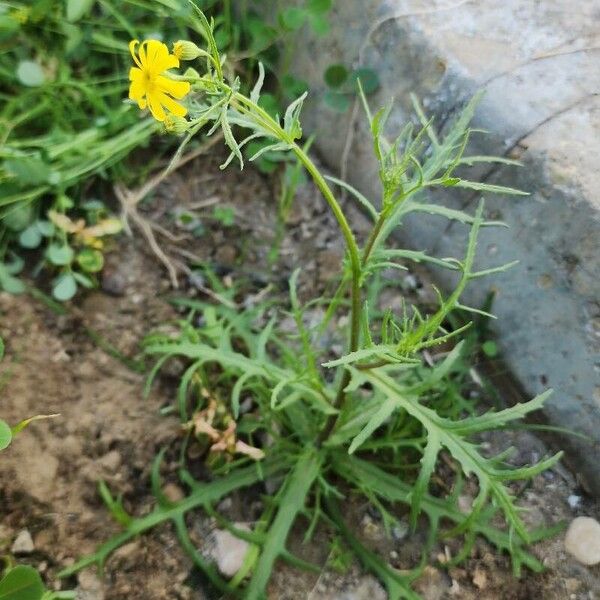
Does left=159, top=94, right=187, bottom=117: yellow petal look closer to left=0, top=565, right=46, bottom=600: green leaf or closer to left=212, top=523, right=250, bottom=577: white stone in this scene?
left=0, top=565, right=46, bottom=600: green leaf

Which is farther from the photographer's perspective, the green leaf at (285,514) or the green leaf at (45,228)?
the green leaf at (45,228)

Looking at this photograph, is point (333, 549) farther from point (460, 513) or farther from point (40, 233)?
point (40, 233)

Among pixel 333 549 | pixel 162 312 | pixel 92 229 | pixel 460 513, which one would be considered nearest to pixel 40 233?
pixel 92 229

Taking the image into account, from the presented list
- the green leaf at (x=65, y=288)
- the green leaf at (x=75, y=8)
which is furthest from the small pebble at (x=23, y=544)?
the green leaf at (x=75, y=8)

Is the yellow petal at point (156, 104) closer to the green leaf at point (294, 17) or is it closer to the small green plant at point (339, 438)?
the small green plant at point (339, 438)

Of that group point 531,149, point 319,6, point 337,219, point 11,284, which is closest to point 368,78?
point 319,6

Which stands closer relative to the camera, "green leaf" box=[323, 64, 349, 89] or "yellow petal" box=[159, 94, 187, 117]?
"yellow petal" box=[159, 94, 187, 117]

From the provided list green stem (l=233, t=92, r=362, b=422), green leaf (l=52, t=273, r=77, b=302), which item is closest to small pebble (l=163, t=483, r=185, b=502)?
green stem (l=233, t=92, r=362, b=422)
